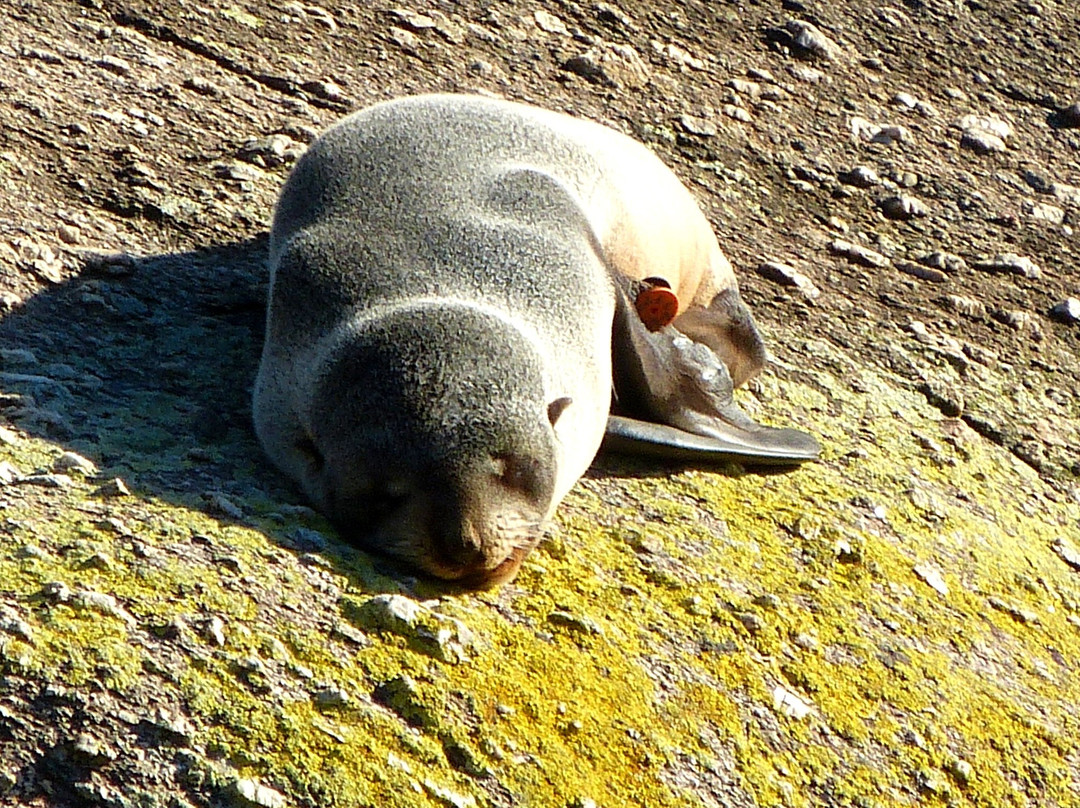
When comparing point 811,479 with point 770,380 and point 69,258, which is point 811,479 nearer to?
point 770,380

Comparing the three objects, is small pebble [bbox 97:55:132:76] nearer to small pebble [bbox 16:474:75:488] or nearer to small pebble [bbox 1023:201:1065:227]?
small pebble [bbox 16:474:75:488]

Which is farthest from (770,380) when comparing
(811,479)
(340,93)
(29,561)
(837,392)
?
(29,561)

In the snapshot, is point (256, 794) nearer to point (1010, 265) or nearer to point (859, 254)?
point (859, 254)

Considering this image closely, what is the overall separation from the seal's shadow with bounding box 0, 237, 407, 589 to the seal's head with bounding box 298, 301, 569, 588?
130 mm

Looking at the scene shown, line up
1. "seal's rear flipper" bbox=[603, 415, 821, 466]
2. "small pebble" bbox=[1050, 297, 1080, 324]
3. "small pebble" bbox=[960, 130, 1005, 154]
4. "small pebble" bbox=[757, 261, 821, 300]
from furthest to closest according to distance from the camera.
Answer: "small pebble" bbox=[960, 130, 1005, 154]
"small pebble" bbox=[1050, 297, 1080, 324]
"small pebble" bbox=[757, 261, 821, 300]
"seal's rear flipper" bbox=[603, 415, 821, 466]

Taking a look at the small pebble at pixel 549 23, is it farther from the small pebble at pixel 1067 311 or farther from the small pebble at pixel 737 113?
the small pebble at pixel 1067 311

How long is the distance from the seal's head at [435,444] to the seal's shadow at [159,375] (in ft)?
0.43

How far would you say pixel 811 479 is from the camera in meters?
4.84

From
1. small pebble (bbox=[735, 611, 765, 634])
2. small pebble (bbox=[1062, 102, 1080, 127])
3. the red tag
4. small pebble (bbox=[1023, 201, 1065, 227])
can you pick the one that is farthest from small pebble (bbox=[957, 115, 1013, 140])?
small pebble (bbox=[735, 611, 765, 634])

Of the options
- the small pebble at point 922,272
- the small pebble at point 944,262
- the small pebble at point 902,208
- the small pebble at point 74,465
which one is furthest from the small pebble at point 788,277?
the small pebble at point 74,465

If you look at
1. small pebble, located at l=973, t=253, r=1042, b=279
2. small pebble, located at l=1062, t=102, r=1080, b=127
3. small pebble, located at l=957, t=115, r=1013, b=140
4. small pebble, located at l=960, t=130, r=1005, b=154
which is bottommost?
small pebble, located at l=973, t=253, r=1042, b=279

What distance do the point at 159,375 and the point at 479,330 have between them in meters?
1.16

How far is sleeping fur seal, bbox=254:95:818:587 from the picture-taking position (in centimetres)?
382

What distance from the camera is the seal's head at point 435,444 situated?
3.77 meters
